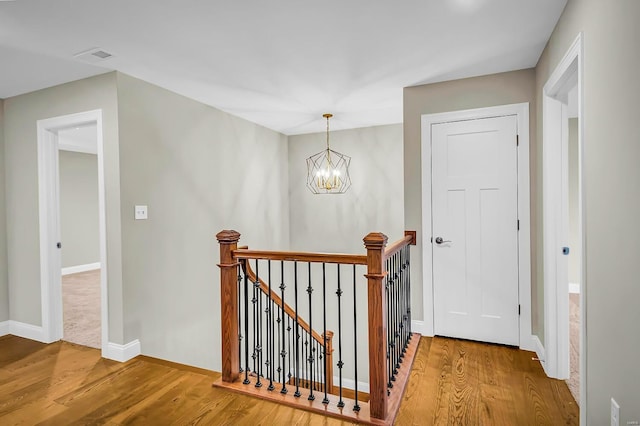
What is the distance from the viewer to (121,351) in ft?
9.57

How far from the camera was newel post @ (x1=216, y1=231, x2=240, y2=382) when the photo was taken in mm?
2475

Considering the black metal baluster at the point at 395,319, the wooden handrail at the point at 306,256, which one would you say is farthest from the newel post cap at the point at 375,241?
the black metal baluster at the point at 395,319

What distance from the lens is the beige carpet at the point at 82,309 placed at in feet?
11.9

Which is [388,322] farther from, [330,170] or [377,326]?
[330,170]

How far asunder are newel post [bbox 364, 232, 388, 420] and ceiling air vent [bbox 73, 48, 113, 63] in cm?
236

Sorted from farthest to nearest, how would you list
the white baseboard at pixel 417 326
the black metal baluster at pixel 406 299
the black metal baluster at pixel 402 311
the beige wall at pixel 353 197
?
1. the beige wall at pixel 353 197
2. the white baseboard at pixel 417 326
3. the black metal baluster at pixel 406 299
4. the black metal baluster at pixel 402 311

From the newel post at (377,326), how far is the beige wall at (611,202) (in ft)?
3.33

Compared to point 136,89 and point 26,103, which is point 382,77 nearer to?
point 136,89

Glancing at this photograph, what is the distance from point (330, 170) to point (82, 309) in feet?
12.9

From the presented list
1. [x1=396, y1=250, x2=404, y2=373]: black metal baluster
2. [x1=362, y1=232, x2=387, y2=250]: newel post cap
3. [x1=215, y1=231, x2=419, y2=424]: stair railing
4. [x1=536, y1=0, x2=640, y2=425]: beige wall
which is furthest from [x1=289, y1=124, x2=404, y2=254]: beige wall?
[x1=536, y1=0, x2=640, y2=425]: beige wall

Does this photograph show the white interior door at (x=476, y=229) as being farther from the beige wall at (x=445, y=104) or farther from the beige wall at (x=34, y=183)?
the beige wall at (x=34, y=183)

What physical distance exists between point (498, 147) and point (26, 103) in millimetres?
4553

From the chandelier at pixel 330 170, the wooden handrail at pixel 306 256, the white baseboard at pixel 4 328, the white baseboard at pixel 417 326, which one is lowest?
the white baseboard at pixel 4 328

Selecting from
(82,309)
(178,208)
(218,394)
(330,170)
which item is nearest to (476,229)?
(218,394)
